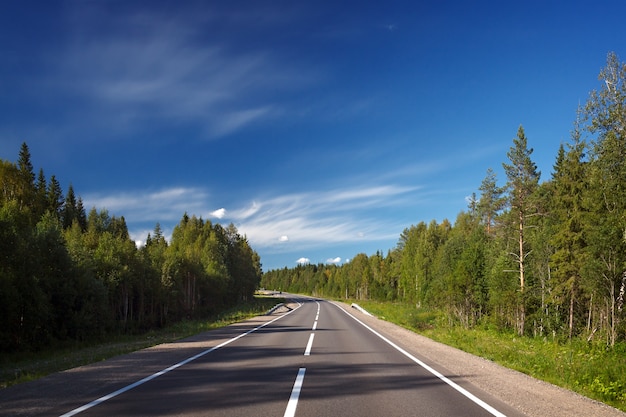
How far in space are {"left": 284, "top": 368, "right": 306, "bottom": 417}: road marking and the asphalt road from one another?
0.05ft

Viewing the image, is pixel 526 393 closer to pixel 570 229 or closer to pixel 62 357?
pixel 62 357

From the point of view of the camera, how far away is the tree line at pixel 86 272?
24.1 m

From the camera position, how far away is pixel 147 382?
28.0 ft

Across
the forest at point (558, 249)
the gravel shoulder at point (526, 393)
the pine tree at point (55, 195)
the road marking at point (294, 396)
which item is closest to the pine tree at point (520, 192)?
the forest at point (558, 249)

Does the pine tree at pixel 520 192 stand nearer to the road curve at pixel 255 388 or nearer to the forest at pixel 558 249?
the forest at pixel 558 249

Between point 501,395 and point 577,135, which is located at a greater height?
point 577,135

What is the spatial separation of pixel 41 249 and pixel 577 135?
33.8 m

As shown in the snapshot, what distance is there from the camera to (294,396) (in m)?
7.29

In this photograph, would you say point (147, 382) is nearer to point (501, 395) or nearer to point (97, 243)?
point (501, 395)

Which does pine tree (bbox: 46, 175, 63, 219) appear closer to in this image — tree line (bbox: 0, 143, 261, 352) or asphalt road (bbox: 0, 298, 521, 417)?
tree line (bbox: 0, 143, 261, 352)

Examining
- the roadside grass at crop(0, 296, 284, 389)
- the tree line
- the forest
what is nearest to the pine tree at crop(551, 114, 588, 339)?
the forest

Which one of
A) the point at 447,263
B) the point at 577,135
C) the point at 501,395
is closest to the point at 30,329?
the point at 501,395

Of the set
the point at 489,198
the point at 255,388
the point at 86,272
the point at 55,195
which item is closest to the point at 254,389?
the point at 255,388

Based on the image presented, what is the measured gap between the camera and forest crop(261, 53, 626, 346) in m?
21.3
